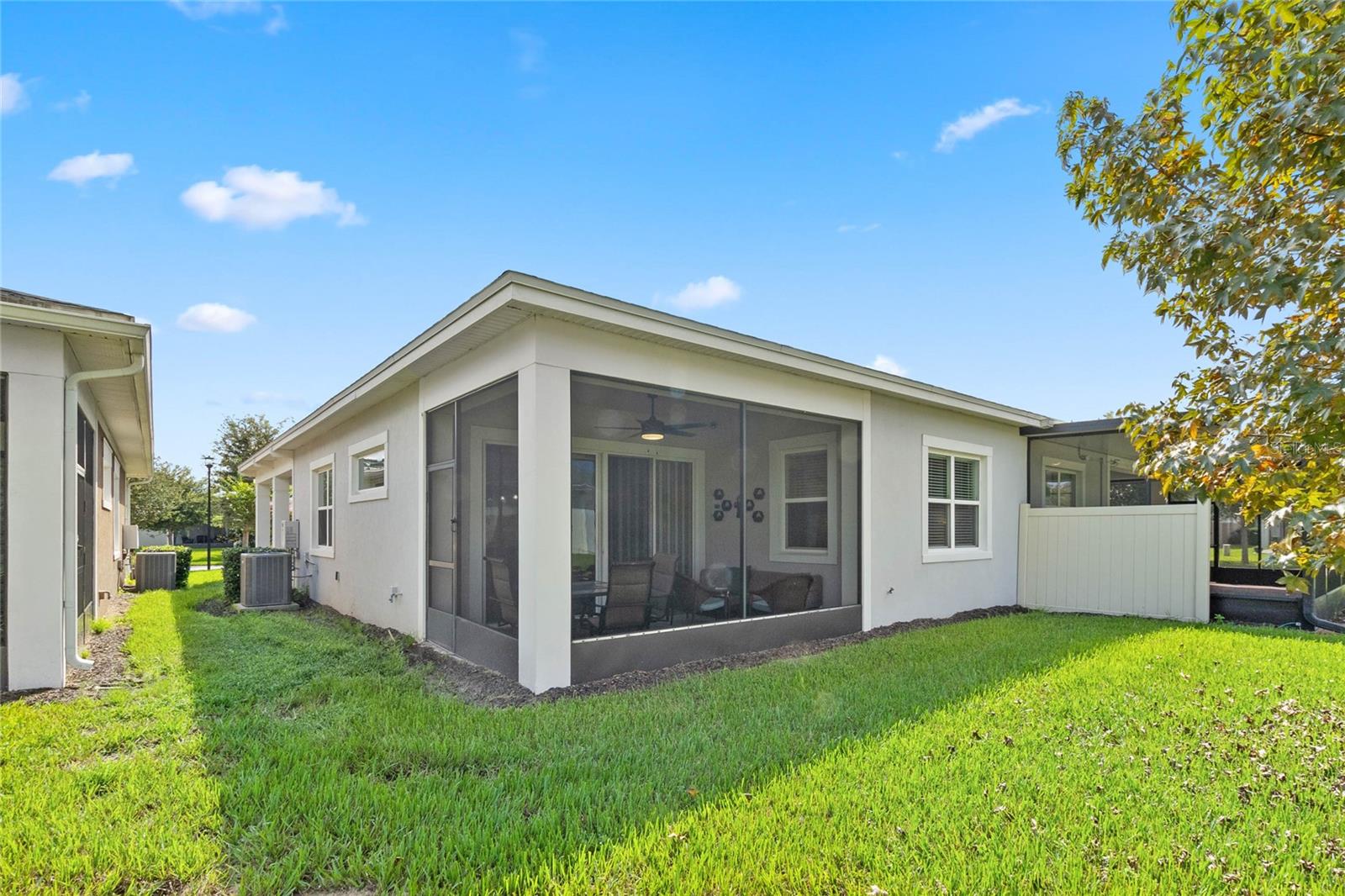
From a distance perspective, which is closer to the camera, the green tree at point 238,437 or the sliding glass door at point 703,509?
the sliding glass door at point 703,509

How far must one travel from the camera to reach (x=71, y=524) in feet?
18.3

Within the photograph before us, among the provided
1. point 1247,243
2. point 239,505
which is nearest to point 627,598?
point 1247,243

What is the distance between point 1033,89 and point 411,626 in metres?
7.98

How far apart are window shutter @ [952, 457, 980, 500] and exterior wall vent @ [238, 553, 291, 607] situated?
33.2 ft

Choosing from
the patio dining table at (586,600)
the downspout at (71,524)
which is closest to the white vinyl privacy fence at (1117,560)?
the patio dining table at (586,600)

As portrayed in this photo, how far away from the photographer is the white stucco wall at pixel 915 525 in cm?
811

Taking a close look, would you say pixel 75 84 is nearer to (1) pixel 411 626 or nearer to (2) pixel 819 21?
(1) pixel 411 626

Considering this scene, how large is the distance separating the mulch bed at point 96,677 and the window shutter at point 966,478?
366 inches

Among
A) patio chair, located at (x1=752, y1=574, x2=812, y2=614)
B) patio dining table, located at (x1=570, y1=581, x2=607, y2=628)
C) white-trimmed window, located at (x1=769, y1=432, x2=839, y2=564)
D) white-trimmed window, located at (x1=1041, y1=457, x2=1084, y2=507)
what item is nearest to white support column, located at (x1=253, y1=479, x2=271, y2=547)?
patio dining table, located at (x1=570, y1=581, x2=607, y2=628)

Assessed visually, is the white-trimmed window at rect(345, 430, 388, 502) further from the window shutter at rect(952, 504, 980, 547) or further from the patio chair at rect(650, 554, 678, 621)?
the window shutter at rect(952, 504, 980, 547)

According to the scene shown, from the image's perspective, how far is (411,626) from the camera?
7.34 meters

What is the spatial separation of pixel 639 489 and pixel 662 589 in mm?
2750

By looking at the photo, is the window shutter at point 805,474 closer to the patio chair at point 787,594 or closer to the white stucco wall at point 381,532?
the patio chair at point 787,594

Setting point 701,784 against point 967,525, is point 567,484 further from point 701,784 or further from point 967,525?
point 967,525
